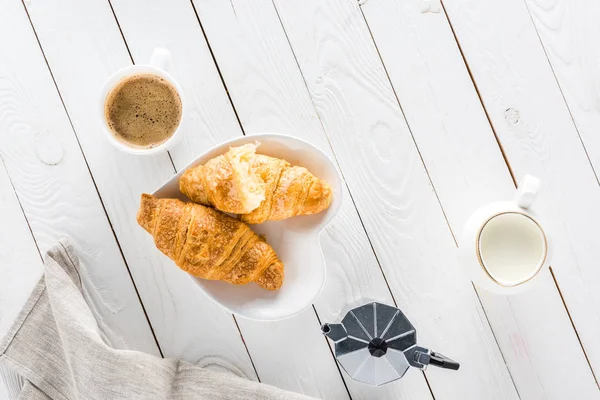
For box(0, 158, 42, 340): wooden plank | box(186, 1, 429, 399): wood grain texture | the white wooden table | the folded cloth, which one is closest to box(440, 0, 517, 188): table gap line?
the white wooden table

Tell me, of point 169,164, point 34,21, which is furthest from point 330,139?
point 34,21

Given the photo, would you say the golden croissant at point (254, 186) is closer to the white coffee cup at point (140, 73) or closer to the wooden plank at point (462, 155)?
the white coffee cup at point (140, 73)

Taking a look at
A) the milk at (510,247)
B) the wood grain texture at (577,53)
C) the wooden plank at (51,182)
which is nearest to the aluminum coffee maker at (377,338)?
the milk at (510,247)

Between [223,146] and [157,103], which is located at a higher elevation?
[157,103]

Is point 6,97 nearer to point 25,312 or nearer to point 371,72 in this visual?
point 25,312

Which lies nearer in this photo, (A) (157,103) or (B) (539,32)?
(A) (157,103)

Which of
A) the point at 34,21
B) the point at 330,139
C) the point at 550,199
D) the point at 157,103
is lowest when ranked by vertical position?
→ the point at 550,199

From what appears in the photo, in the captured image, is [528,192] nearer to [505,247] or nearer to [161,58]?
[505,247]
